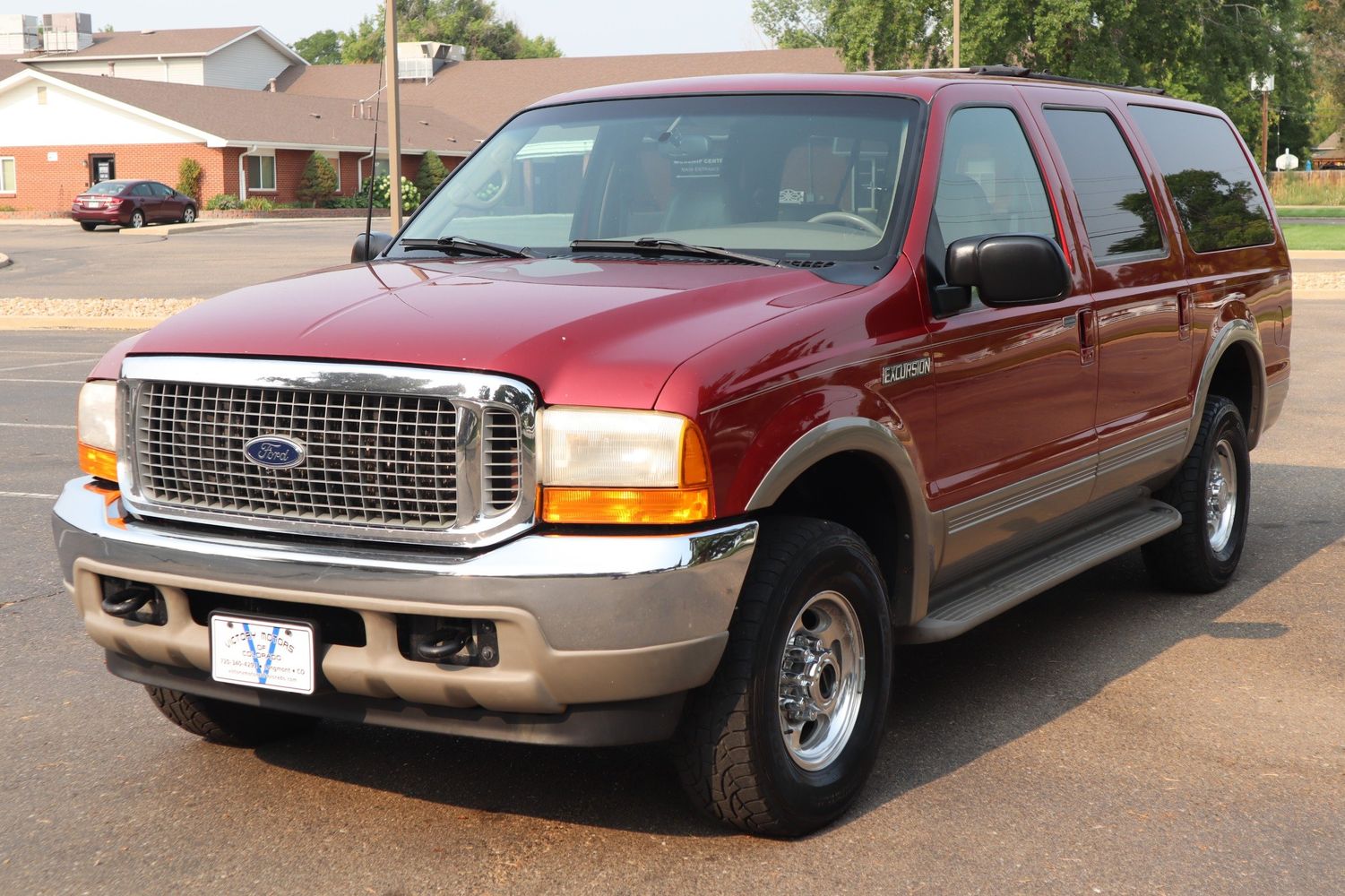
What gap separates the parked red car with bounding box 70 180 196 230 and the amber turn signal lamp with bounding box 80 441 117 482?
45820 millimetres

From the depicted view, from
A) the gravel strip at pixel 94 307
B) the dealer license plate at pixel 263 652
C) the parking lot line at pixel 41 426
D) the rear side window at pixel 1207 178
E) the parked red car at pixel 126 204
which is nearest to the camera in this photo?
the dealer license plate at pixel 263 652

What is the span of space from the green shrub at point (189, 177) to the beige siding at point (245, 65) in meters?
18.0

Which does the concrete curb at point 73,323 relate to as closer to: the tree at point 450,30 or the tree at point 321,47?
the tree at point 450,30

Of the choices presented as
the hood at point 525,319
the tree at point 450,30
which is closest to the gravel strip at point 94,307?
the hood at point 525,319

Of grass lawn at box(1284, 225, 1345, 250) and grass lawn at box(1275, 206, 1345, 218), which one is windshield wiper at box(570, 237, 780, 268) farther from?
grass lawn at box(1275, 206, 1345, 218)

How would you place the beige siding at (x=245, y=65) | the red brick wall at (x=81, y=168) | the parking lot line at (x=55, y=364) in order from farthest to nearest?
the beige siding at (x=245, y=65)
the red brick wall at (x=81, y=168)
the parking lot line at (x=55, y=364)

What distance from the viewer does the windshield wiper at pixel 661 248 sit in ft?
15.0

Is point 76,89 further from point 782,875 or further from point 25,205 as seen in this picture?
point 782,875

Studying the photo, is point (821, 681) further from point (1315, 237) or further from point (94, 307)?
point (1315, 237)

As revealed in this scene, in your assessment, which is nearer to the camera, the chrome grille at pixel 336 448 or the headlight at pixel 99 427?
the chrome grille at pixel 336 448

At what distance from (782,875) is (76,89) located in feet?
191

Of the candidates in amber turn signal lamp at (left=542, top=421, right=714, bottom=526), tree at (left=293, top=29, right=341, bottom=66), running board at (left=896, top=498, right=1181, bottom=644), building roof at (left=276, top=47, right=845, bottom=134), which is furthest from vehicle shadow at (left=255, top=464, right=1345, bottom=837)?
tree at (left=293, top=29, right=341, bottom=66)

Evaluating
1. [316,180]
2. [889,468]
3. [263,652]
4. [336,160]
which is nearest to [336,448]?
[263,652]

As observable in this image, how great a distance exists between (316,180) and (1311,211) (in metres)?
39.0
